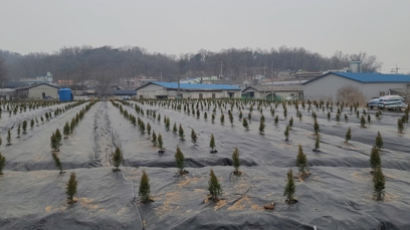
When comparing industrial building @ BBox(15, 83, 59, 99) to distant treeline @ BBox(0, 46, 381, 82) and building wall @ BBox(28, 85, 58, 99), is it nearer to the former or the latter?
building wall @ BBox(28, 85, 58, 99)

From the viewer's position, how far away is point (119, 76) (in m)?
90.1

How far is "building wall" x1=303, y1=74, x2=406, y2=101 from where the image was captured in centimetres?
3177

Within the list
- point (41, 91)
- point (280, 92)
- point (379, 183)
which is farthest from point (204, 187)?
point (41, 91)

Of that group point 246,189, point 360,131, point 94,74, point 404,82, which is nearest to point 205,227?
point 246,189

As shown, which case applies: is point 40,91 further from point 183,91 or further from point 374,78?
point 374,78

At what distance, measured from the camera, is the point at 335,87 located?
34.2m

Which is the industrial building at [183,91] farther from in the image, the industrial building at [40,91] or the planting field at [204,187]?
the planting field at [204,187]

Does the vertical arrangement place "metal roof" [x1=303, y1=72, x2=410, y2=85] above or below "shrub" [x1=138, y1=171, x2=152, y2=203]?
above

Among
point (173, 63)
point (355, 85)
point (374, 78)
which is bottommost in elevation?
point (355, 85)

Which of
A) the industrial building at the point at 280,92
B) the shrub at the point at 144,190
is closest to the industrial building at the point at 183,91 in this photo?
the industrial building at the point at 280,92

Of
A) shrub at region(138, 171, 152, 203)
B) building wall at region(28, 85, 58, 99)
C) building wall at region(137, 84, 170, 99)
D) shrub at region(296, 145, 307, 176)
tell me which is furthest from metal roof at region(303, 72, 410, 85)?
building wall at region(28, 85, 58, 99)

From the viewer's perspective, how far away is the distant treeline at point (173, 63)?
93000mm

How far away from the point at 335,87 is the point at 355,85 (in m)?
2.65

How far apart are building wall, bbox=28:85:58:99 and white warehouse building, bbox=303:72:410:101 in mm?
46545
